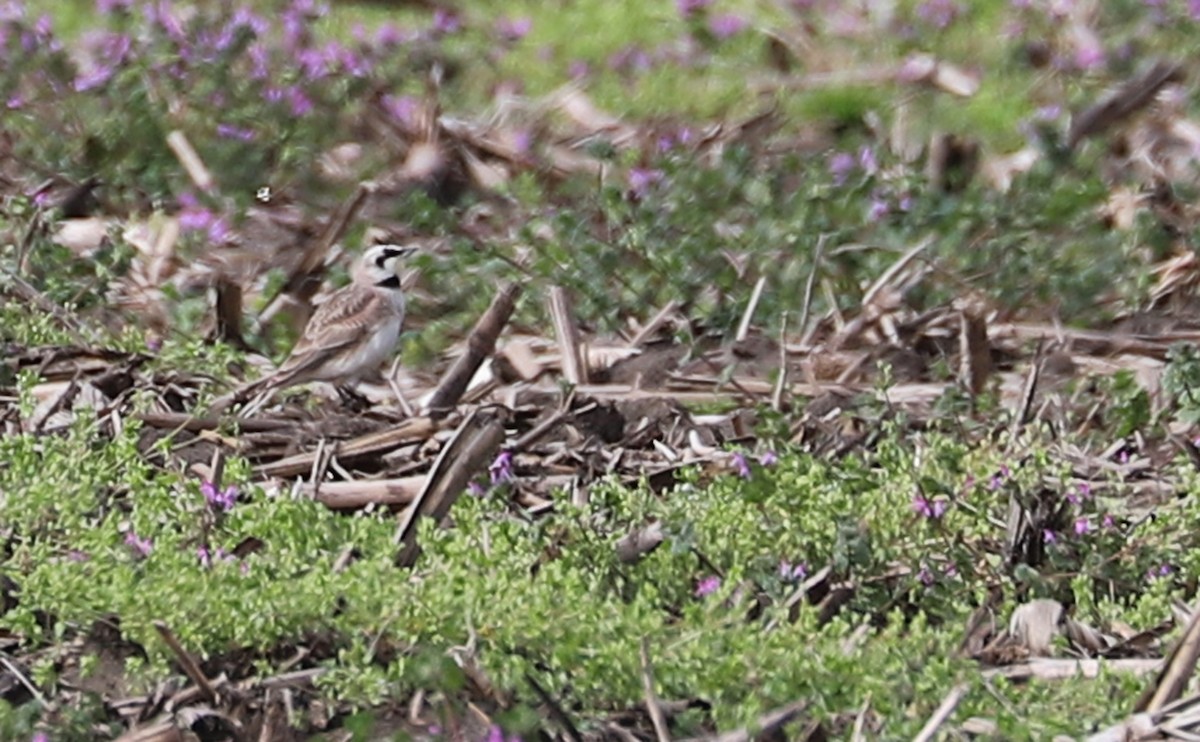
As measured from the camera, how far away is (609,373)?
713 centimetres

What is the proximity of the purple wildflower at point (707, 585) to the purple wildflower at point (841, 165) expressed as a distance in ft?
13.6

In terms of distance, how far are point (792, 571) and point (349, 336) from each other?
2.42 meters

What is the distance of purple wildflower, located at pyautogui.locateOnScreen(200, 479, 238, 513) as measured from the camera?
17.2 ft

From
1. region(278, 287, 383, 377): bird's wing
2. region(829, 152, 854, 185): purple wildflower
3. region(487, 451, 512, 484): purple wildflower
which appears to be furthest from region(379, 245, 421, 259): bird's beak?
region(487, 451, 512, 484): purple wildflower

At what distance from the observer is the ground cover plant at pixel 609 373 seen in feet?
14.4

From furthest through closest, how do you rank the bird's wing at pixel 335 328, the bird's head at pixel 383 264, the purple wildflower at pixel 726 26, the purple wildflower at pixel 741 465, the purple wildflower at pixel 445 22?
the purple wildflower at pixel 445 22
the purple wildflower at pixel 726 26
the bird's head at pixel 383 264
the bird's wing at pixel 335 328
the purple wildflower at pixel 741 465

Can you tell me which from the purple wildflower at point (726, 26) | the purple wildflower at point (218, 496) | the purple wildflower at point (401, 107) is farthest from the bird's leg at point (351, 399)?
the purple wildflower at point (726, 26)

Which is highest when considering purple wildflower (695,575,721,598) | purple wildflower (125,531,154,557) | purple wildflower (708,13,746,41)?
purple wildflower (125,531,154,557)

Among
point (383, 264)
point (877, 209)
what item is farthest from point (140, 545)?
point (877, 209)

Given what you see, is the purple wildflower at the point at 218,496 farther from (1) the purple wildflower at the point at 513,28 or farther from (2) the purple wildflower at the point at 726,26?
(1) the purple wildflower at the point at 513,28

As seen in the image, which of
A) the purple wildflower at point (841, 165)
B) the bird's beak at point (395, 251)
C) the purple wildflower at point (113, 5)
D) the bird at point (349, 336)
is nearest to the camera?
the bird at point (349, 336)

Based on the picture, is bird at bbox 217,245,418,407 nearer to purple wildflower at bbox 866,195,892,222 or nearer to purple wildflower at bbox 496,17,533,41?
purple wildflower at bbox 866,195,892,222

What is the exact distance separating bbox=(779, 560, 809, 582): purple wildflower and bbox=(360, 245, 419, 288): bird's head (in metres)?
3.13

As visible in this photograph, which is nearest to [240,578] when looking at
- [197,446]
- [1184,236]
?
[197,446]
